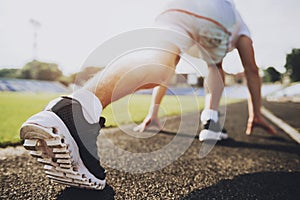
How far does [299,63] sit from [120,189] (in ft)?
18.0

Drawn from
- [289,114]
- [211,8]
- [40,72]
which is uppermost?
[211,8]

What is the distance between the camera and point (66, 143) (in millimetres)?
894

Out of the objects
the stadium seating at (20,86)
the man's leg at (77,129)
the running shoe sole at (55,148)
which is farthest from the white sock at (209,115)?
the stadium seating at (20,86)

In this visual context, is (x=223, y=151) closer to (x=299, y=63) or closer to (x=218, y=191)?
(x=218, y=191)

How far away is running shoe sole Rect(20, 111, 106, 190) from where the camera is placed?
34.5 inches

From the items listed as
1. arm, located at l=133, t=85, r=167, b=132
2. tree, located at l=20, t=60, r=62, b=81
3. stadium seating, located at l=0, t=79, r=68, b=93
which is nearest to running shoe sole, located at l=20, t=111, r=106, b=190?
arm, located at l=133, t=85, r=167, b=132

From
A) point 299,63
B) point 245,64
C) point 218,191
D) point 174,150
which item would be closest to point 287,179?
point 218,191

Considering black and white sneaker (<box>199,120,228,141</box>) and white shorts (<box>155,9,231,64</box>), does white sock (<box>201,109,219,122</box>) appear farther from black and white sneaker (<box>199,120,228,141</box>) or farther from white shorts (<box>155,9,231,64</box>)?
white shorts (<box>155,9,231,64</box>)

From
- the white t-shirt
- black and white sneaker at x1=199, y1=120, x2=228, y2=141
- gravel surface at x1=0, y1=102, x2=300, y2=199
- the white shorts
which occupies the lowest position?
gravel surface at x1=0, y1=102, x2=300, y2=199

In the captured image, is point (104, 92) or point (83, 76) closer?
point (104, 92)

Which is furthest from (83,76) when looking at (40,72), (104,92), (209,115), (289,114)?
(40,72)

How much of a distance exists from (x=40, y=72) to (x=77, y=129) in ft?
182

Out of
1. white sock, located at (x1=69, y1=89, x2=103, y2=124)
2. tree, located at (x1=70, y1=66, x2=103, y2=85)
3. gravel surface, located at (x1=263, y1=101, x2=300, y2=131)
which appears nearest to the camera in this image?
white sock, located at (x1=69, y1=89, x2=103, y2=124)

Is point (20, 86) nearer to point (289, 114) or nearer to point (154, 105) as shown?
point (289, 114)
